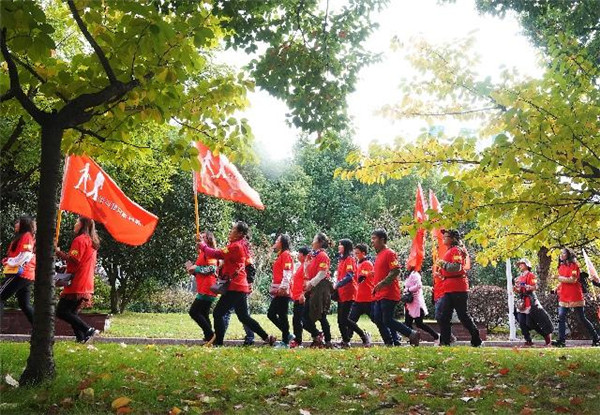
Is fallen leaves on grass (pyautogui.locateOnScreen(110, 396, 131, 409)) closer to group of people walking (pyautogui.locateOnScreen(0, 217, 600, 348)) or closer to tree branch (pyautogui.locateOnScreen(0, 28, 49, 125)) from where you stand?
tree branch (pyautogui.locateOnScreen(0, 28, 49, 125))

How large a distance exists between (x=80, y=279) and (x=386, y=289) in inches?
195

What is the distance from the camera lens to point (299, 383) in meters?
5.92

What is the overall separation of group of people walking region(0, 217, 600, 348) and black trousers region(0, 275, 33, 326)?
1 centimetres

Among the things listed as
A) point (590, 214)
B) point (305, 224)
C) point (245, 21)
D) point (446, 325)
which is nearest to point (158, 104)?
point (245, 21)

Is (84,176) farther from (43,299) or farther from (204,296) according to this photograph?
(43,299)

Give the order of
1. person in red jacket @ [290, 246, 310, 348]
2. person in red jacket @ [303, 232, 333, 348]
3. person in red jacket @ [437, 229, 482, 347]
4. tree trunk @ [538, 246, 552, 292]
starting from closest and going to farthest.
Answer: person in red jacket @ [437, 229, 482, 347] → person in red jacket @ [303, 232, 333, 348] → person in red jacket @ [290, 246, 310, 348] → tree trunk @ [538, 246, 552, 292]

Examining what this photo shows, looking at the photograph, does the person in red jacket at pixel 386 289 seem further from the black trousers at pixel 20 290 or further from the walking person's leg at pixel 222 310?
the black trousers at pixel 20 290

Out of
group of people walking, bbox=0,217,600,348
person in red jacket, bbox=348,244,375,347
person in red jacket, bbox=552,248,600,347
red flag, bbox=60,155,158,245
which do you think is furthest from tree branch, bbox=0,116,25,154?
person in red jacket, bbox=552,248,600,347

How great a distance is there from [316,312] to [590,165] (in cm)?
550

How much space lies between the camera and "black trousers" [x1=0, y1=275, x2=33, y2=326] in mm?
8664

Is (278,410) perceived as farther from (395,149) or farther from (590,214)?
(590,214)

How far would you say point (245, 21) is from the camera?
6703 mm

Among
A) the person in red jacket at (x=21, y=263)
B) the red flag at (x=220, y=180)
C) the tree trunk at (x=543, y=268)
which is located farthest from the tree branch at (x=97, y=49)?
the tree trunk at (x=543, y=268)

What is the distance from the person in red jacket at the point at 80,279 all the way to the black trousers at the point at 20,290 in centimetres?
50
